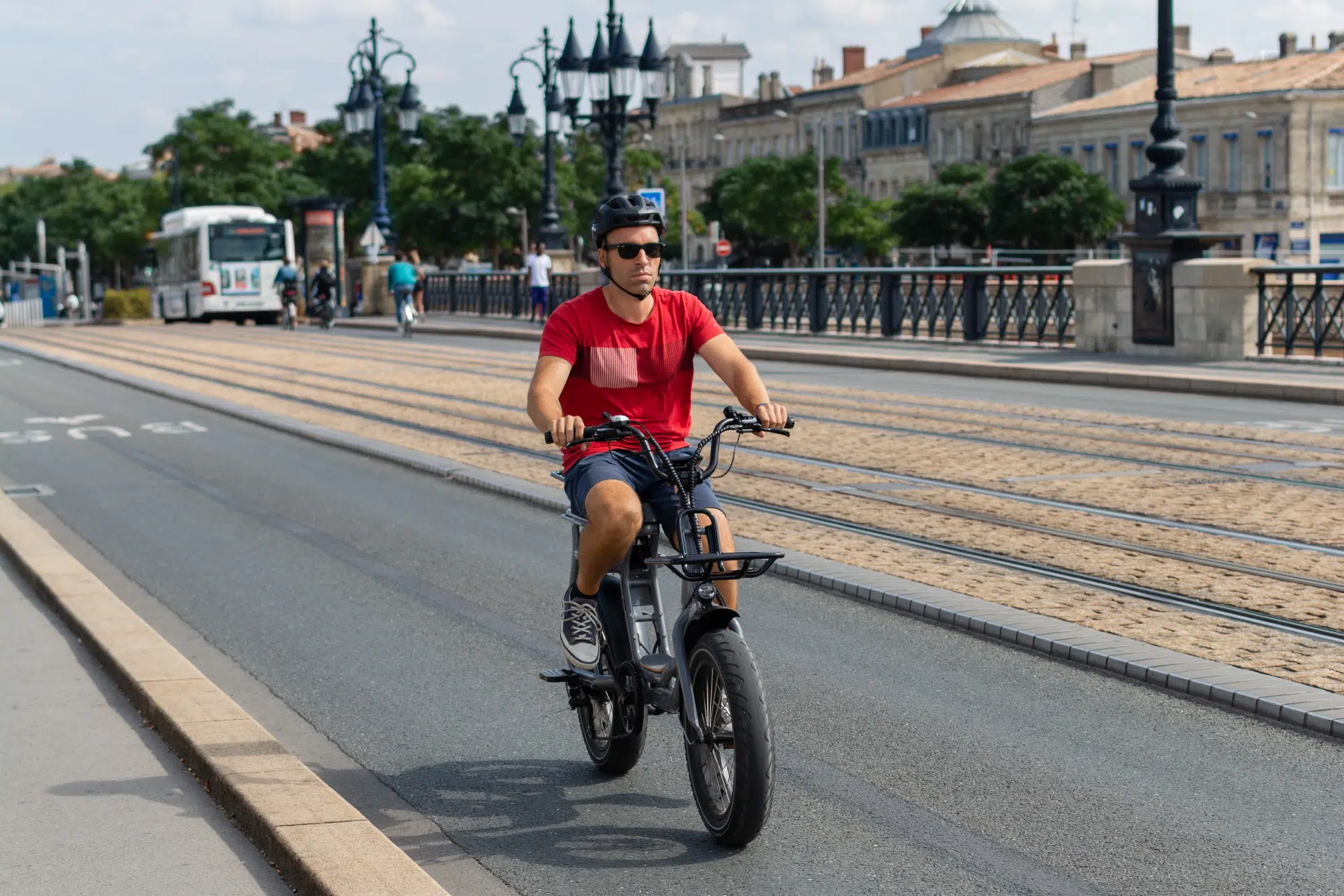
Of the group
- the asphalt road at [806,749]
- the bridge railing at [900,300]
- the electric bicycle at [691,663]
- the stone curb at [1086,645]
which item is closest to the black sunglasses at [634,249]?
the electric bicycle at [691,663]

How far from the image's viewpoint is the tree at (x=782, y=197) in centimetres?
9662

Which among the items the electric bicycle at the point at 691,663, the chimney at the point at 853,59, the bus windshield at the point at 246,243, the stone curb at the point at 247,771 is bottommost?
the stone curb at the point at 247,771

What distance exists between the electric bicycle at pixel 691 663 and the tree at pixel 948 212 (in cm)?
7775

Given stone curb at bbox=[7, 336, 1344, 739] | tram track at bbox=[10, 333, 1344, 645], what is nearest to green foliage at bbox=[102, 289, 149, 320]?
tram track at bbox=[10, 333, 1344, 645]

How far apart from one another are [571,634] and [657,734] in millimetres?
842

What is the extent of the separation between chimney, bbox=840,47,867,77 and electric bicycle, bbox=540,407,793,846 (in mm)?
122596

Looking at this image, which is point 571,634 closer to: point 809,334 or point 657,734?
point 657,734

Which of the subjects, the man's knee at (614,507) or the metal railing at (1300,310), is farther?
the metal railing at (1300,310)

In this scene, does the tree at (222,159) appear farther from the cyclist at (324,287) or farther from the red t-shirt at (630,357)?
the red t-shirt at (630,357)

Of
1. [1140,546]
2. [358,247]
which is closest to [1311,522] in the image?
[1140,546]

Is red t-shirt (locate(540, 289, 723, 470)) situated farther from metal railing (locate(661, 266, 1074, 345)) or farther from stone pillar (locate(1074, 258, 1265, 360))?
metal railing (locate(661, 266, 1074, 345))

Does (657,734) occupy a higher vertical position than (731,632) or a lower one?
lower

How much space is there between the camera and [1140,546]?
930 centimetres

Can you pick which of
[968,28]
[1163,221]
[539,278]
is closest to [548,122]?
[539,278]
